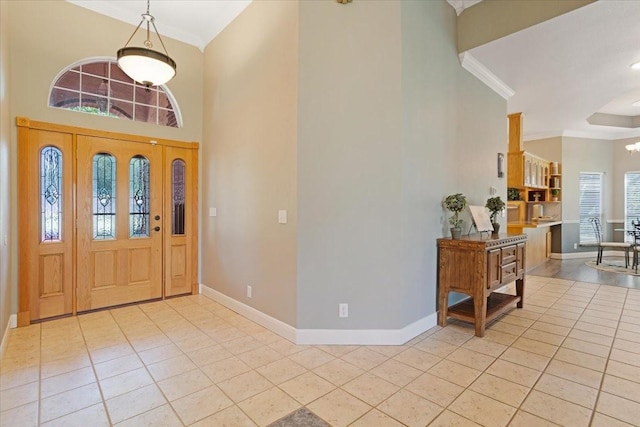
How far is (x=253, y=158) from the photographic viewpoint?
3.54 meters

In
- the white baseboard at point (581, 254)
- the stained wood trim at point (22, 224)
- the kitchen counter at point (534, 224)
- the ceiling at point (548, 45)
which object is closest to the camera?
the ceiling at point (548, 45)

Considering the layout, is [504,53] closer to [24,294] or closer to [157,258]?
[157,258]

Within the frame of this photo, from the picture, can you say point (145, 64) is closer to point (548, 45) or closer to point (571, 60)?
point (548, 45)

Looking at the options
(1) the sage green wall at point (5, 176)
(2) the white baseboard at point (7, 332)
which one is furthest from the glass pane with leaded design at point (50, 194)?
(2) the white baseboard at point (7, 332)

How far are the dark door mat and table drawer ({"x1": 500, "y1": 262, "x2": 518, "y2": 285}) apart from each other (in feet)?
8.22

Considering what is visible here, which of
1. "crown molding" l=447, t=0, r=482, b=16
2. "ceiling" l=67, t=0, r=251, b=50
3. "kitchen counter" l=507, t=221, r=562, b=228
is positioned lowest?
"kitchen counter" l=507, t=221, r=562, b=228

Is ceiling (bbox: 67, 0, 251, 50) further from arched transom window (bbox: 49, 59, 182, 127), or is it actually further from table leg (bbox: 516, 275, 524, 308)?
table leg (bbox: 516, 275, 524, 308)

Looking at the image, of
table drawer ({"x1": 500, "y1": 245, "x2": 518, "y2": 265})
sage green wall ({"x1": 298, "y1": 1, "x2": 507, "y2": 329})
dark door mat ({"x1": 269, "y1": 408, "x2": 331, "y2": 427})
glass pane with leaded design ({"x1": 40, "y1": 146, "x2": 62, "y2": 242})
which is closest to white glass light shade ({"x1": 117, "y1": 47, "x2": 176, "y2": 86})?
sage green wall ({"x1": 298, "y1": 1, "x2": 507, "y2": 329})

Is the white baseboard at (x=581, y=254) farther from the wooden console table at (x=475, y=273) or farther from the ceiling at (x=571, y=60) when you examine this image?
the wooden console table at (x=475, y=273)

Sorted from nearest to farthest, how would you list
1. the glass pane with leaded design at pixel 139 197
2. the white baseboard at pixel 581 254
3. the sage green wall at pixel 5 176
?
the sage green wall at pixel 5 176
the glass pane with leaded design at pixel 139 197
the white baseboard at pixel 581 254

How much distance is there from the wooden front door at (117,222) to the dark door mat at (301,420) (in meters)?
3.09

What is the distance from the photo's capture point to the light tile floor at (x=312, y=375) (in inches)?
76.4

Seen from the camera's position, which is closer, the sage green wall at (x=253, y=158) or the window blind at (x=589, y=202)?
the sage green wall at (x=253, y=158)

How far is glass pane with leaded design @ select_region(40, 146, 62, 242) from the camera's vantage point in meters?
3.46
